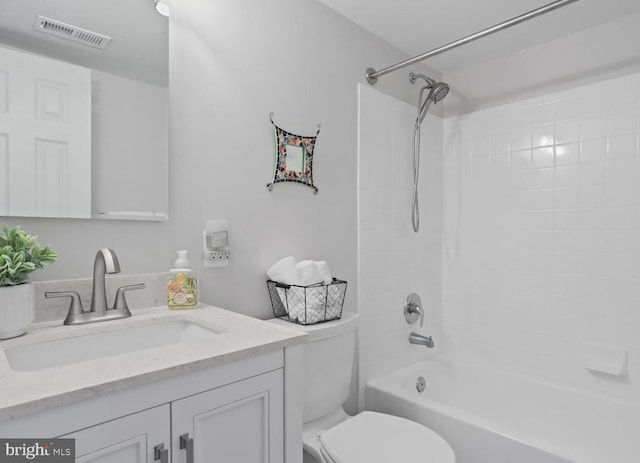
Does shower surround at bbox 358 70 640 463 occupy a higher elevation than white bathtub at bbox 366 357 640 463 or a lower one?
higher

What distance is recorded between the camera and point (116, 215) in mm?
1255

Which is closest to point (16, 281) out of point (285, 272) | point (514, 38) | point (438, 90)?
point (285, 272)

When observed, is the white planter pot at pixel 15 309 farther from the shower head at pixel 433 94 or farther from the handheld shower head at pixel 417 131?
the shower head at pixel 433 94

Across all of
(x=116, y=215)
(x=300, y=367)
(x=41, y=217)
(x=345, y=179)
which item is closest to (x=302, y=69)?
(x=345, y=179)

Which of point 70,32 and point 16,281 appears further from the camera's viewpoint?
point 70,32

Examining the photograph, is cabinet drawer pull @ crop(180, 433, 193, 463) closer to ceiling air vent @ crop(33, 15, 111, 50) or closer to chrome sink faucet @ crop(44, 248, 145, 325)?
chrome sink faucet @ crop(44, 248, 145, 325)

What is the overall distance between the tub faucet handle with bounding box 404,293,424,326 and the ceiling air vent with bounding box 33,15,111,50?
1962mm

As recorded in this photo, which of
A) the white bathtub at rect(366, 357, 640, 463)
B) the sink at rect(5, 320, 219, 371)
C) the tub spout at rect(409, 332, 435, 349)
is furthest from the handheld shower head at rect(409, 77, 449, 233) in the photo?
the sink at rect(5, 320, 219, 371)

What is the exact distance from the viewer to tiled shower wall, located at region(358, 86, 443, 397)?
6.99 ft

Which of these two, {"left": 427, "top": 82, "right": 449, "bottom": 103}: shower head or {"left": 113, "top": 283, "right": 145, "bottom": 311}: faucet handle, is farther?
{"left": 427, "top": 82, "right": 449, "bottom": 103}: shower head

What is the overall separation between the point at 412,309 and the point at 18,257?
1983mm

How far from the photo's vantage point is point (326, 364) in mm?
1526

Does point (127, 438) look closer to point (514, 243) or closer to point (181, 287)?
point (181, 287)

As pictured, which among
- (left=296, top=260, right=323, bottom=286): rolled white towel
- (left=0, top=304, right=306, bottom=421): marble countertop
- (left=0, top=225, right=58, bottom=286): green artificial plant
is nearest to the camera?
(left=0, top=304, right=306, bottom=421): marble countertop
